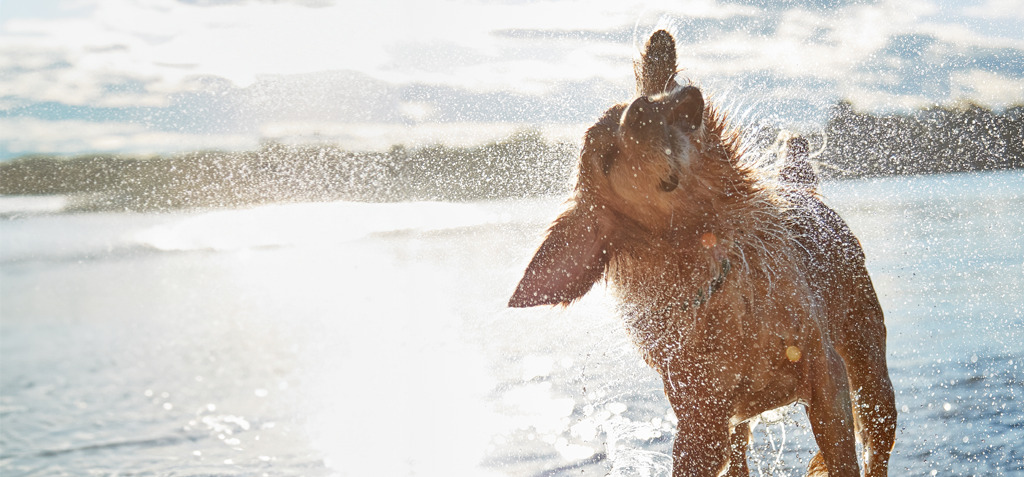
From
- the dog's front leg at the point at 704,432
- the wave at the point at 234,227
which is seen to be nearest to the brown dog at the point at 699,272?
the dog's front leg at the point at 704,432

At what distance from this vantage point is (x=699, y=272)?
2.39m

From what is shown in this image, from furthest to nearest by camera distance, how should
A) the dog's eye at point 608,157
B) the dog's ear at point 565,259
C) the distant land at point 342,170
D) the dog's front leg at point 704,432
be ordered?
the distant land at point 342,170 → the dog's front leg at point 704,432 → the dog's ear at point 565,259 → the dog's eye at point 608,157

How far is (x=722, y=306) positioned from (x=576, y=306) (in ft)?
1.46

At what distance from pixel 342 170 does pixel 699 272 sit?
1650 cm

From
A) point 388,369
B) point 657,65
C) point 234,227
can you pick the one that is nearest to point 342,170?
point 234,227

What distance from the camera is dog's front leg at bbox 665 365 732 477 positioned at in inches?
97.5

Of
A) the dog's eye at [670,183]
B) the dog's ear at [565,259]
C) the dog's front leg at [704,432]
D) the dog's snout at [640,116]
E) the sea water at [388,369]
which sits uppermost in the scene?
the dog's snout at [640,116]

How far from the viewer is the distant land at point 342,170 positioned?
46.0ft

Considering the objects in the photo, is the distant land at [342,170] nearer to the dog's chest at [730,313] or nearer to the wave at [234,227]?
the wave at [234,227]

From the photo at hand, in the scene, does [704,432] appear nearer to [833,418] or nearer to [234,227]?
[833,418]

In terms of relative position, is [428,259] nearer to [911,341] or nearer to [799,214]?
[911,341]

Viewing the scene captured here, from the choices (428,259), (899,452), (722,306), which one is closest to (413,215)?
(428,259)

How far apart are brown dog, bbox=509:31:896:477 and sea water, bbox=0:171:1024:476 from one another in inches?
7.0

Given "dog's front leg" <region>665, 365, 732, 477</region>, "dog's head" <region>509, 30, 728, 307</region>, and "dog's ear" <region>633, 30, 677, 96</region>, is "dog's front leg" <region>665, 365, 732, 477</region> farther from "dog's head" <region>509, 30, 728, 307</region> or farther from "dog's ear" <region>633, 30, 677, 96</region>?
"dog's ear" <region>633, 30, 677, 96</region>
